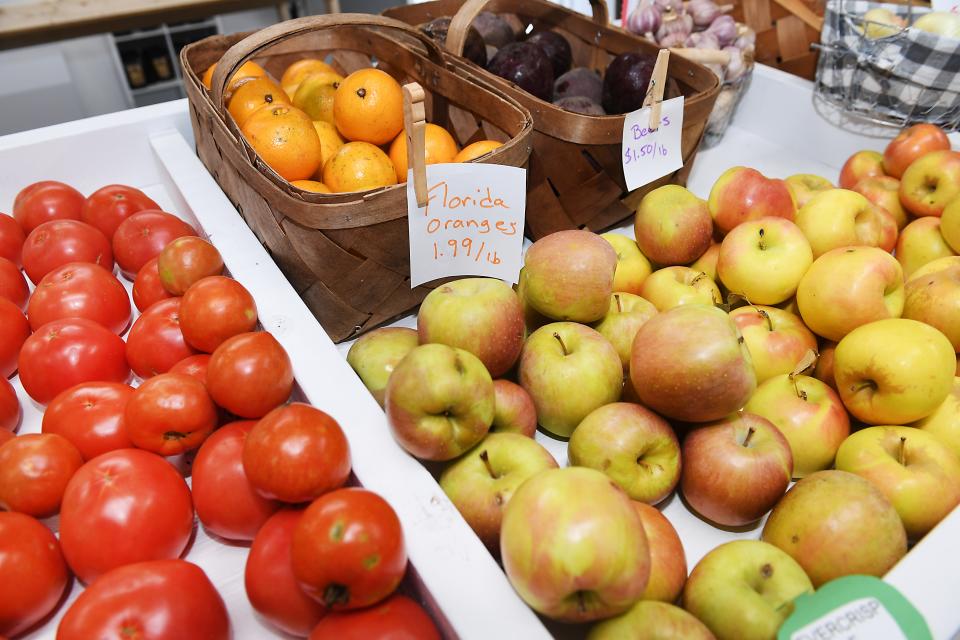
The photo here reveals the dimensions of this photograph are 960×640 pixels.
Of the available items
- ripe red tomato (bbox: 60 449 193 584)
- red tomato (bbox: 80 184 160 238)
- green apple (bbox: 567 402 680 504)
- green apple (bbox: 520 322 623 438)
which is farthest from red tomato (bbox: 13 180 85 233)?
green apple (bbox: 567 402 680 504)

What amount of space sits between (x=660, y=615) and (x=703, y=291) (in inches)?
20.3

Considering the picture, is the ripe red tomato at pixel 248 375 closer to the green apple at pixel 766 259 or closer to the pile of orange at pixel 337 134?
the pile of orange at pixel 337 134

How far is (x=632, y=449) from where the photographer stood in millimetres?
693

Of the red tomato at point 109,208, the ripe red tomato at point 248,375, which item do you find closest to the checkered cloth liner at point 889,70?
the ripe red tomato at point 248,375

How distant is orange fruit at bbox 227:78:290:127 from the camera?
106 centimetres

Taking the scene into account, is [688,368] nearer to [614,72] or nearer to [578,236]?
[578,236]

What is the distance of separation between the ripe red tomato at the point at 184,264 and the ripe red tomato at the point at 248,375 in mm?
188

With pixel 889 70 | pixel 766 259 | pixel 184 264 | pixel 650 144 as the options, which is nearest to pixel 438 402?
pixel 184 264

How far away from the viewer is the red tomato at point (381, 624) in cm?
52

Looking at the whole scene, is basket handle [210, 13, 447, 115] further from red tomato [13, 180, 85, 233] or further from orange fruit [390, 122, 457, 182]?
red tomato [13, 180, 85, 233]

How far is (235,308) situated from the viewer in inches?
30.5

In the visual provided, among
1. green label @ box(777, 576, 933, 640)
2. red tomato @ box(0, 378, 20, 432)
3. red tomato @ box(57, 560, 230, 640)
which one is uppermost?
green label @ box(777, 576, 933, 640)

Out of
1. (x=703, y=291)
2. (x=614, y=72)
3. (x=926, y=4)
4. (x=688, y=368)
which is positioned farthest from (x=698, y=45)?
(x=688, y=368)

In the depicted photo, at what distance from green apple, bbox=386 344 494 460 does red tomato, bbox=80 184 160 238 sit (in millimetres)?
693
